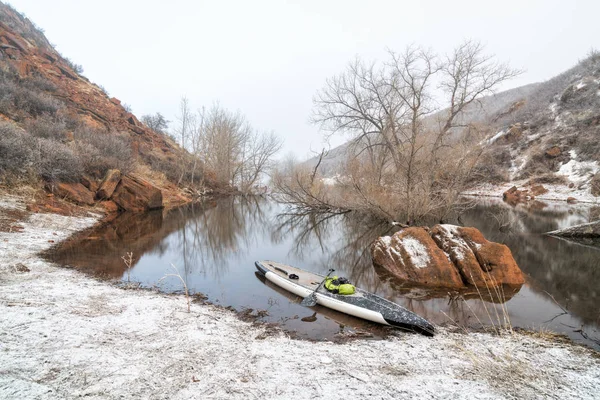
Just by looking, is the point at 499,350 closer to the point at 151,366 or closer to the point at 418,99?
the point at 151,366

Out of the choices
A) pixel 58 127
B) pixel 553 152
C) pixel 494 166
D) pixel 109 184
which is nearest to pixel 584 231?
pixel 109 184

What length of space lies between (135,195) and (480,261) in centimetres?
1751

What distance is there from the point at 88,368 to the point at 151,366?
1.86 ft

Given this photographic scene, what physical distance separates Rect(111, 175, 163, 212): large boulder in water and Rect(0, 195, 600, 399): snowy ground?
12.7 metres

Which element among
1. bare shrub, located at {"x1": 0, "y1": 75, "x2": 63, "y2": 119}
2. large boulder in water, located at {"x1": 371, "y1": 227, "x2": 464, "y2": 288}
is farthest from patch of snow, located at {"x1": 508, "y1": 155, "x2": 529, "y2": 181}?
bare shrub, located at {"x1": 0, "y1": 75, "x2": 63, "y2": 119}

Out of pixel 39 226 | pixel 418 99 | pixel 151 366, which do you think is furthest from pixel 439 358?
pixel 418 99

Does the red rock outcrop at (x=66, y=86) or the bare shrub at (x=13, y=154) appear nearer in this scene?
the bare shrub at (x=13, y=154)

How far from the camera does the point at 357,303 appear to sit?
5680mm

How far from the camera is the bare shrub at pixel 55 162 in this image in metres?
12.7

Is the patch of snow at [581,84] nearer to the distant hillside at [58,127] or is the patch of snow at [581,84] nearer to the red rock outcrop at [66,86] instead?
the distant hillside at [58,127]

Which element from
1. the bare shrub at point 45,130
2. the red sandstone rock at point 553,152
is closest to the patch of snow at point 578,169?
the red sandstone rock at point 553,152

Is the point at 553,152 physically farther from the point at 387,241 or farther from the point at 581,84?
the point at 387,241

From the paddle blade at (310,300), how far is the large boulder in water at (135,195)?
48.5 feet

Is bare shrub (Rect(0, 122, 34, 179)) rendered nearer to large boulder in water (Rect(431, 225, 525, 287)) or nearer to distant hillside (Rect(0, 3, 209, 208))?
distant hillside (Rect(0, 3, 209, 208))
